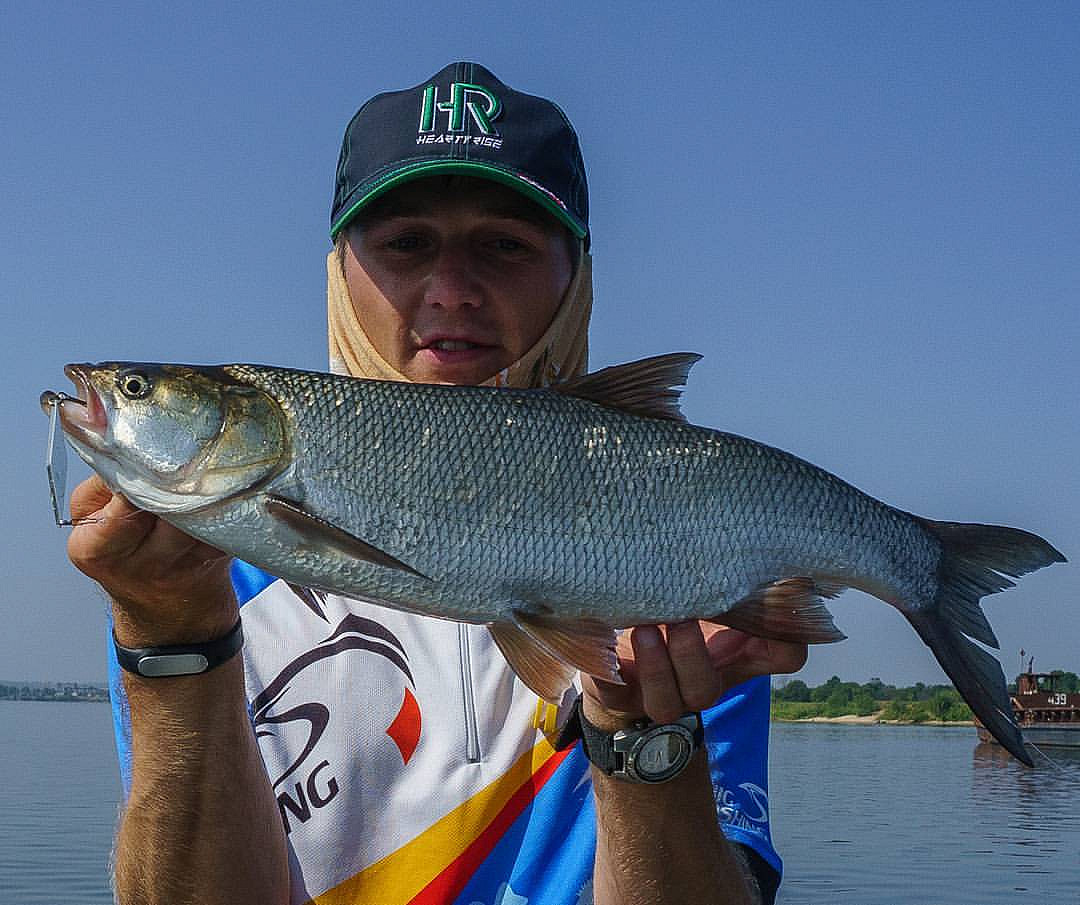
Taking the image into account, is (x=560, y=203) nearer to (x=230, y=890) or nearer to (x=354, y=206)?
(x=354, y=206)

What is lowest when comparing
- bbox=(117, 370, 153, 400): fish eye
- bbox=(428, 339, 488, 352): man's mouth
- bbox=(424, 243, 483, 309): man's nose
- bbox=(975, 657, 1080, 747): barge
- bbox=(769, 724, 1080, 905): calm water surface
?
bbox=(769, 724, 1080, 905): calm water surface

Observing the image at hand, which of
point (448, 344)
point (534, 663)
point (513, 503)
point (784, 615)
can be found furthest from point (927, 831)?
point (513, 503)

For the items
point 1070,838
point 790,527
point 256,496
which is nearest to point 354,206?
point 256,496

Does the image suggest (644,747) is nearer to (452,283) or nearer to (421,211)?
(452,283)

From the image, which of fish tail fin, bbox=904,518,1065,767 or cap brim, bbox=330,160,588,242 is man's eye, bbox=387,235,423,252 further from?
fish tail fin, bbox=904,518,1065,767

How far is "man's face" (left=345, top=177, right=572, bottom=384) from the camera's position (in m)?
4.14

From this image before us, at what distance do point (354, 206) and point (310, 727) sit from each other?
168 cm

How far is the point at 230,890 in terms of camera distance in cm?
360

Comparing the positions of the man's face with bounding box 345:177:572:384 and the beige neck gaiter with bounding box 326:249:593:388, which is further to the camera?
the beige neck gaiter with bounding box 326:249:593:388

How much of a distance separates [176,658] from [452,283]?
1.48 metres

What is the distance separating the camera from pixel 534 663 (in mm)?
3086

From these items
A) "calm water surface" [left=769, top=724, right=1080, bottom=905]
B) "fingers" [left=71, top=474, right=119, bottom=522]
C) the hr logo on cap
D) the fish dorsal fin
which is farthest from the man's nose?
"calm water surface" [left=769, top=724, right=1080, bottom=905]

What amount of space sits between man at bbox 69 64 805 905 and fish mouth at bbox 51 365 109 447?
63 centimetres

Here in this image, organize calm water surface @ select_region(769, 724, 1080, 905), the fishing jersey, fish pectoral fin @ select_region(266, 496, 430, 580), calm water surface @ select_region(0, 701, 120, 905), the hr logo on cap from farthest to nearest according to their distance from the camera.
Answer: calm water surface @ select_region(769, 724, 1080, 905) < calm water surface @ select_region(0, 701, 120, 905) < the hr logo on cap < the fishing jersey < fish pectoral fin @ select_region(266, 496, 430, 580)
